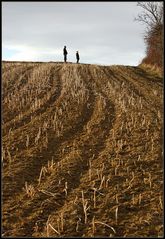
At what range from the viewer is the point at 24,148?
9.72 m

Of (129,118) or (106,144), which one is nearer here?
(106,144)

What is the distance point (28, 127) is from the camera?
11.6 meters

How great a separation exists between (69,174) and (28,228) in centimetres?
213

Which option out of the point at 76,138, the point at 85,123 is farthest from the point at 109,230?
the point at 85,123

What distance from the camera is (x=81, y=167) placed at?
8.46m

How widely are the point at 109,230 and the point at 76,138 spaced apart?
4944 millimetres

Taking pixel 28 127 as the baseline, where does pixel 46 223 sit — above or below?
below

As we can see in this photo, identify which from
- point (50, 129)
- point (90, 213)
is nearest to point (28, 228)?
point (90, 213)

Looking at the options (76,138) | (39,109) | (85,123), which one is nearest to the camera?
(76,138)

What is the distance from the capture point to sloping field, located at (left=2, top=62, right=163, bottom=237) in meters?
6.15

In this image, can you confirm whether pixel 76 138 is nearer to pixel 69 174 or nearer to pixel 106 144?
pixel 106 144

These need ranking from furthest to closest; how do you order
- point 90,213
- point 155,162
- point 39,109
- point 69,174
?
point 39,109 → point 155,162 → point 69,174 → point 90,213

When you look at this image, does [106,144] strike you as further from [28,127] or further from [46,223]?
[46,223]

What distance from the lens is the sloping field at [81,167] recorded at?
6.15 metres
